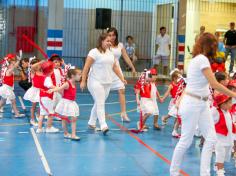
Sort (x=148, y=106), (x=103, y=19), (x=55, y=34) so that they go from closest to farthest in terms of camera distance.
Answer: (x=148, y=106)
(x=55, y=34)
(x=103, y=19)

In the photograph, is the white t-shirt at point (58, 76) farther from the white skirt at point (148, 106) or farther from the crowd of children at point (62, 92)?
the white skirt at point (148, 106)

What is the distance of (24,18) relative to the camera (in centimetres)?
1962

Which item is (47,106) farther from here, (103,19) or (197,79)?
(103,19)

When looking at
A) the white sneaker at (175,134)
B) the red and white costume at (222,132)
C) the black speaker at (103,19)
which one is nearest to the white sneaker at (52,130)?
the white sneaker at (175,134)

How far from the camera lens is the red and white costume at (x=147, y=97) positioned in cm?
932

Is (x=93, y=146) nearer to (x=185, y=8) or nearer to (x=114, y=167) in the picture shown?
(x=114, y=167)

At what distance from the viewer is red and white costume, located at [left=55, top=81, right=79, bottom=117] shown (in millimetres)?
8500

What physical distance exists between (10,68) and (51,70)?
1.45 metres

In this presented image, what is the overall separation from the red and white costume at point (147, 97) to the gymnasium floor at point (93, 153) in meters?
0.44

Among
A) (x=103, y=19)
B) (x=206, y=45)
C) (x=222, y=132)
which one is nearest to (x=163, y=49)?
(x=103, y=19)

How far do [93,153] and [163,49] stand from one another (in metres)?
12.1

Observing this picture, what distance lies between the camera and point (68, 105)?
8578mm

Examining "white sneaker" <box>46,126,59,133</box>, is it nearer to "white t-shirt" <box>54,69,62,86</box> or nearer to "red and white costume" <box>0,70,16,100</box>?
"white t-shirt" <box>54,69,62,86</box>

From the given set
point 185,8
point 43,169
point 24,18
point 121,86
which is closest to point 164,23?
point 185,8
